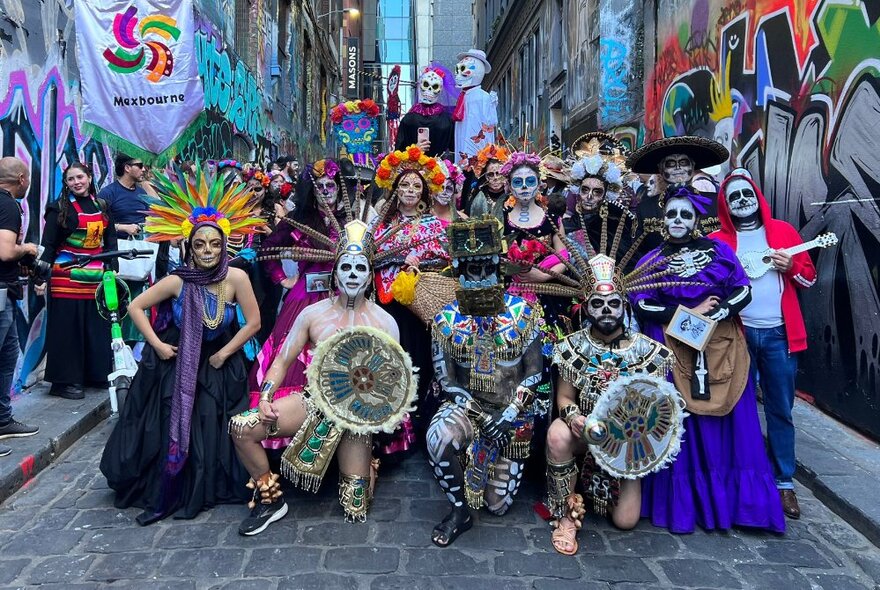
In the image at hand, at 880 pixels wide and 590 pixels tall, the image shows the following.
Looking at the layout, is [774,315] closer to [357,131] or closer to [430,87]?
[430,87]

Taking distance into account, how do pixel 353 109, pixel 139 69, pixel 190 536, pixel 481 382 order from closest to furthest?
pixel 190 536
pixel 481 382
pixel 139 69
pixel 353 109

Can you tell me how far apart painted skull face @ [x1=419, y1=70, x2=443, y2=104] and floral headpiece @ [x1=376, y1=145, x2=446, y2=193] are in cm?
279

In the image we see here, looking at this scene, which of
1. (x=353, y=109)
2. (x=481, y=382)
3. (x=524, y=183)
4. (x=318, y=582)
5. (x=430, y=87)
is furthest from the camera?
(x=353, y=109)

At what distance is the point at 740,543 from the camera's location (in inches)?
138

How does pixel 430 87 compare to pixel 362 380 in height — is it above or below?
above

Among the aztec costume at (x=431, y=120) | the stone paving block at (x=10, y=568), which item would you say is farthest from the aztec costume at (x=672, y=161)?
the stone paving block at (x=10, y=568)

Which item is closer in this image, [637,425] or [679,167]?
[637,425]

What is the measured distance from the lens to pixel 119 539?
11.3 ft

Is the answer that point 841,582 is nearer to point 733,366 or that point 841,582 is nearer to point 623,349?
point 733,366

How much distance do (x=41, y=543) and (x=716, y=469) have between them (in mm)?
3922

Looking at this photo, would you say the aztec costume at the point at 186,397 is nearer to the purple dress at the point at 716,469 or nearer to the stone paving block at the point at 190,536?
the stone paving block at the point at 190,536

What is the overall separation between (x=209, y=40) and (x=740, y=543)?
1002 cm

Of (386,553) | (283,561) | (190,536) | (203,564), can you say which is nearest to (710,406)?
(386,553)

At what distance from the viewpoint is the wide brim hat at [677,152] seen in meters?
4.33
